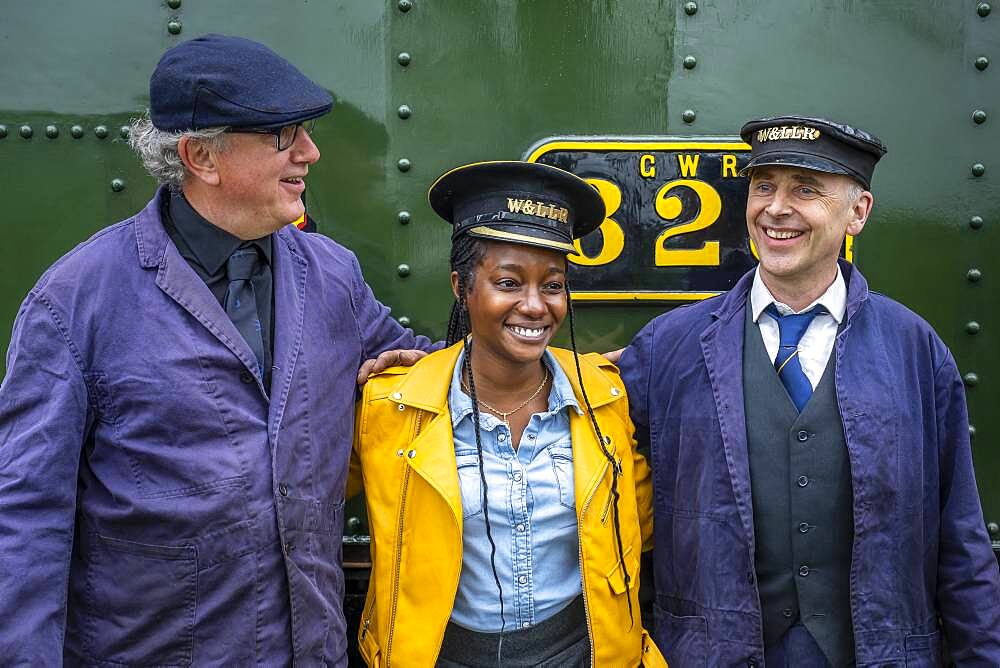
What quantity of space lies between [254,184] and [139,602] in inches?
29.0

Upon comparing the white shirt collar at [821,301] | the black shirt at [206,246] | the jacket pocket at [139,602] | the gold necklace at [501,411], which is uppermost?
the black shirt at [206,246]

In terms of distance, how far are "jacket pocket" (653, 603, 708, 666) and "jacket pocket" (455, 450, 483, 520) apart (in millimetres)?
493

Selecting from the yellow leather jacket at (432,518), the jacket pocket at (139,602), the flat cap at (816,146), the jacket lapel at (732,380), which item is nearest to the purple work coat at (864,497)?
the jacket lapel at (732,380)

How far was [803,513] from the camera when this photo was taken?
1784mm

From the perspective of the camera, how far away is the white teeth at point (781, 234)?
1828mm

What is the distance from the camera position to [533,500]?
1766 mm

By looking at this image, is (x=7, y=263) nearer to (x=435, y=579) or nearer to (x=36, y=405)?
(x=36, y=405)

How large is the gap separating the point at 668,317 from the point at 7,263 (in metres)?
1.44

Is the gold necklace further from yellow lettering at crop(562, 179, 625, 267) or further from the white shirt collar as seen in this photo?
the white shirt collar

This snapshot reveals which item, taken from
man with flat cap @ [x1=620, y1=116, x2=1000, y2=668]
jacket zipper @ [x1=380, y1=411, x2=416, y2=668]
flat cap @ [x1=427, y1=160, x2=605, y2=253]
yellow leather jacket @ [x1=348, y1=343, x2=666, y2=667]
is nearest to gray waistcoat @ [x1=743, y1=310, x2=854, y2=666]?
man with flat cap @ [x1=620, y1=116, x2=1000, y2=668]

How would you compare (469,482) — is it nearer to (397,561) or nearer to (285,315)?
(397,561)

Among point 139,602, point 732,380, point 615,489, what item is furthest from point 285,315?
point 732,380

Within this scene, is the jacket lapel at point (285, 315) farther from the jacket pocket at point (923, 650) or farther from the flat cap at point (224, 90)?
the jacket pocket at point (923, 650)

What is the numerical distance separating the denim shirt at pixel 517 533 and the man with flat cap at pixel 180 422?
27 centimetres
